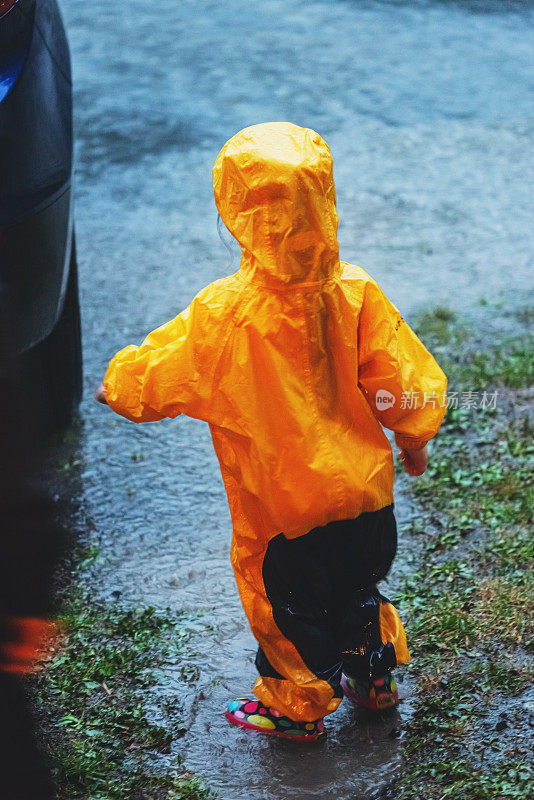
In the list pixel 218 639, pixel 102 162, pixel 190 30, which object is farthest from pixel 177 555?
pixel 190 30

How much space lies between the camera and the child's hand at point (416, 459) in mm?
2342

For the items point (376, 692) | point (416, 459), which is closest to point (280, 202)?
point (416, 459)

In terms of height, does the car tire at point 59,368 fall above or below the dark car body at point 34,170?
below

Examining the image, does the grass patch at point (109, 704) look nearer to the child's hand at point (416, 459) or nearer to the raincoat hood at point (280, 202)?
the child's hand at point (416, 459)

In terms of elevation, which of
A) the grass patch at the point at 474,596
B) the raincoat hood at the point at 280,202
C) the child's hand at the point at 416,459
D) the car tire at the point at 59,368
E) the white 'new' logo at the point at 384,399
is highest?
the raincoat hood at the point at 280,202

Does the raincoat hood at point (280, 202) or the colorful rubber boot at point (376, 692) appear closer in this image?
the raincoat hood at point (280, 202)

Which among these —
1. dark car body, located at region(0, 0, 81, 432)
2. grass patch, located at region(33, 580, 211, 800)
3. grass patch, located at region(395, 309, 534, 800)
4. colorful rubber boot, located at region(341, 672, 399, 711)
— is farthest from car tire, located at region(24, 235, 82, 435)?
colorful rubber boot, located at region(341, 672, 399, 711)

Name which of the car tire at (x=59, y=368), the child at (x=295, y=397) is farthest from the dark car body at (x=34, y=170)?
the child at (x=295, y=397)

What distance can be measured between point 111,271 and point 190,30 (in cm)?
360

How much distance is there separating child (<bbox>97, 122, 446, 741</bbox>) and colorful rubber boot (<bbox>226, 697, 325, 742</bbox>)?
0.17 feet

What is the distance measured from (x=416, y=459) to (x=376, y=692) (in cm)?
62

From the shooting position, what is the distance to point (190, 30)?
7.44m

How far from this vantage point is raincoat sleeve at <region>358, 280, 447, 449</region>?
216 centimetres

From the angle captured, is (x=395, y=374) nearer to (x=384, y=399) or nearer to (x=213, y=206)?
(x=384, y=399)
